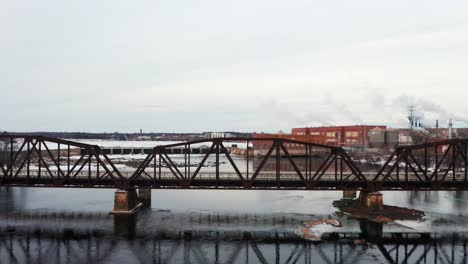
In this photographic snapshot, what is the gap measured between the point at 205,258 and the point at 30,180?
2618 cm

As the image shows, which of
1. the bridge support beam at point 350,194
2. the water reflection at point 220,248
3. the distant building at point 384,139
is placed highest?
the distant building at point 384,139

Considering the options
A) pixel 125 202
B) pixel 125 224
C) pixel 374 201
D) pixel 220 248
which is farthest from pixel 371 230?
pixel 125 202

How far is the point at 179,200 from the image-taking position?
5481 cm

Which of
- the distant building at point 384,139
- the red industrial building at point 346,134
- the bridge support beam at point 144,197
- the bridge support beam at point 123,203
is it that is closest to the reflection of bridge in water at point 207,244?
the bridge support beam at point 123,203

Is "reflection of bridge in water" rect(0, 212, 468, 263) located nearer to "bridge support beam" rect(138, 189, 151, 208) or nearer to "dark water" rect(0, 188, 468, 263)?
"dark water" rect(0, 188, 468, 263)

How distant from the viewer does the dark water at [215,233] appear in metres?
30.7

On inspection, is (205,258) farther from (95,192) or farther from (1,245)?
(95,192)

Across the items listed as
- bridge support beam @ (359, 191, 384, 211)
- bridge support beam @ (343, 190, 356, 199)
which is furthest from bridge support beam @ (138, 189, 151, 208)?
bridge support beam @ (343, 190, 356, 199)

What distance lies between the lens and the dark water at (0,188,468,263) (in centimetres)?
3066

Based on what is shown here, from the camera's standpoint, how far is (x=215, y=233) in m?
37.5

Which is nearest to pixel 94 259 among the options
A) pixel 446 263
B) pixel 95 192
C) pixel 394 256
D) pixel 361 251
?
pixel 361 251

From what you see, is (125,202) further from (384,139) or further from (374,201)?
(384,139)

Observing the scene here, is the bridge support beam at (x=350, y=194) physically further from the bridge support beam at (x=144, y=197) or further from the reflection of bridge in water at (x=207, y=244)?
the bridge support beam at (x=144, y=197)

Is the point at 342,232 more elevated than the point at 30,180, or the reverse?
the point at 30,180
